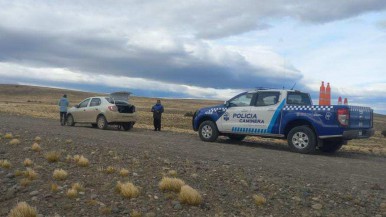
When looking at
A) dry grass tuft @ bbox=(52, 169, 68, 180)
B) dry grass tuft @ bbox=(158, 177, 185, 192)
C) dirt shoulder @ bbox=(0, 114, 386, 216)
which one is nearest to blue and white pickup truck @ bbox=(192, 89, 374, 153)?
dirt shoulder @ bbox=(0, 114, 386, 216)

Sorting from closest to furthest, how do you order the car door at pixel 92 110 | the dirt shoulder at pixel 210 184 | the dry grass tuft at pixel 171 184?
the dirt shoulder at pixel 210 184
the dry grass tuft at pixel 171 184
the car door at pixel 92 110

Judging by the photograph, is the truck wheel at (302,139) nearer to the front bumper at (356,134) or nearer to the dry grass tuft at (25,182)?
the front bumper at (356,134)

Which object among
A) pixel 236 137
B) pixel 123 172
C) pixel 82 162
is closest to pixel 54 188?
pixel 123 172

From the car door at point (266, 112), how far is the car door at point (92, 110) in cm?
875

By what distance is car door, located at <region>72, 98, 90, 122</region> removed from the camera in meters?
20.4

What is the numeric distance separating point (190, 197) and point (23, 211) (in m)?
2.39

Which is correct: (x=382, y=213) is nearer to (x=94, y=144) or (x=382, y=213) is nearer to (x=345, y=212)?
(x=345, y=212)

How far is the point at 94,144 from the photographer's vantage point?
11.2 metres

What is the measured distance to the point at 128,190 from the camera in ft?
21.5

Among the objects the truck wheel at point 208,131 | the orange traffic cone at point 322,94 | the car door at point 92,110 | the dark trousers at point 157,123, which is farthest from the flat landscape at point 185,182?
the dark trousers at point 157,123

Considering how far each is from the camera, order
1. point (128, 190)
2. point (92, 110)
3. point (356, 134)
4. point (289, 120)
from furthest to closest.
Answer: point (92, 110)
point (289, 120)
point (356, 134)
point (128, 190)

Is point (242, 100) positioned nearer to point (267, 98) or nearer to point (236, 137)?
point (267, 98)

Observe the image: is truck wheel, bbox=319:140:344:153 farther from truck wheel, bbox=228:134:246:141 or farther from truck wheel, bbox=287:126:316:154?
truck wheel, bbox=228:134:246:141

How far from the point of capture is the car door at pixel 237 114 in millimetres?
13969
